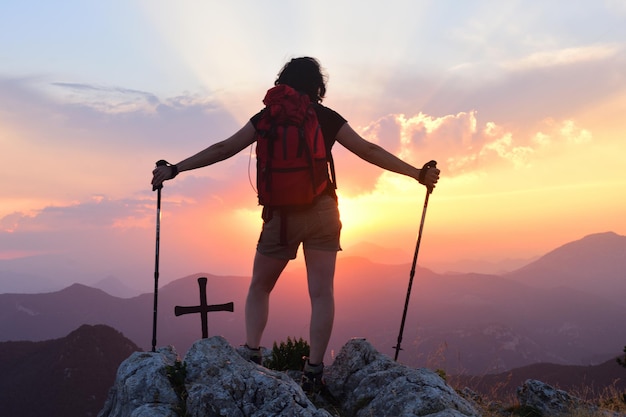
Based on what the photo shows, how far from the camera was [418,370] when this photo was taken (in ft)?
21.4

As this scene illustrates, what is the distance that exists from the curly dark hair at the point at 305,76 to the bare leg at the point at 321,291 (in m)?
2.16

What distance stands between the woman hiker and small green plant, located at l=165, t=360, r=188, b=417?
1.09m

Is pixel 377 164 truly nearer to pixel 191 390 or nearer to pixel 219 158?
pixel 219 158

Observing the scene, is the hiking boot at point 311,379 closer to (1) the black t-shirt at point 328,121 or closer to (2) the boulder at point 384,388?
(2) the boulder at point 384,388

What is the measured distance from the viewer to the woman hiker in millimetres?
6332

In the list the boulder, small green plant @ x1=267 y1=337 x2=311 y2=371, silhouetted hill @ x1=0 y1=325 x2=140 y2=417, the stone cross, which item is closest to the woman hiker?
the boulder

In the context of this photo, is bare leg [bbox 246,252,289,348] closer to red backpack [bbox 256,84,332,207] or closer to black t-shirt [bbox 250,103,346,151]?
red backpack [bbox 256,84,332,207]

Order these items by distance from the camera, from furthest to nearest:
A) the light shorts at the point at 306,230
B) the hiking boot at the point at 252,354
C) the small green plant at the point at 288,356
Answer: the small green plant at the point at 288,356
the hiking boot at the point at 252,354
the light shorts at the point at 306,230

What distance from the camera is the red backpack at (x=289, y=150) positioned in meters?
5.95

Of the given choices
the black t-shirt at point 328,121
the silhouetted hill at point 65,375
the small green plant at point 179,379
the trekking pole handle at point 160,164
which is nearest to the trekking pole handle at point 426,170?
the black t-shirt at point 328,121

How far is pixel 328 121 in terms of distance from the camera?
6.52 meters

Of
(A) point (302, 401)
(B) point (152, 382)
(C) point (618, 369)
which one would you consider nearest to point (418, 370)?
(A) point (302, 401)

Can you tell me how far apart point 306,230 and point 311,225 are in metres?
0.10

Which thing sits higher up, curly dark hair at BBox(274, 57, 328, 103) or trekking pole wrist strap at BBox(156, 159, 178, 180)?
curly dark hair at BBox(274, 57, 328, 103)
